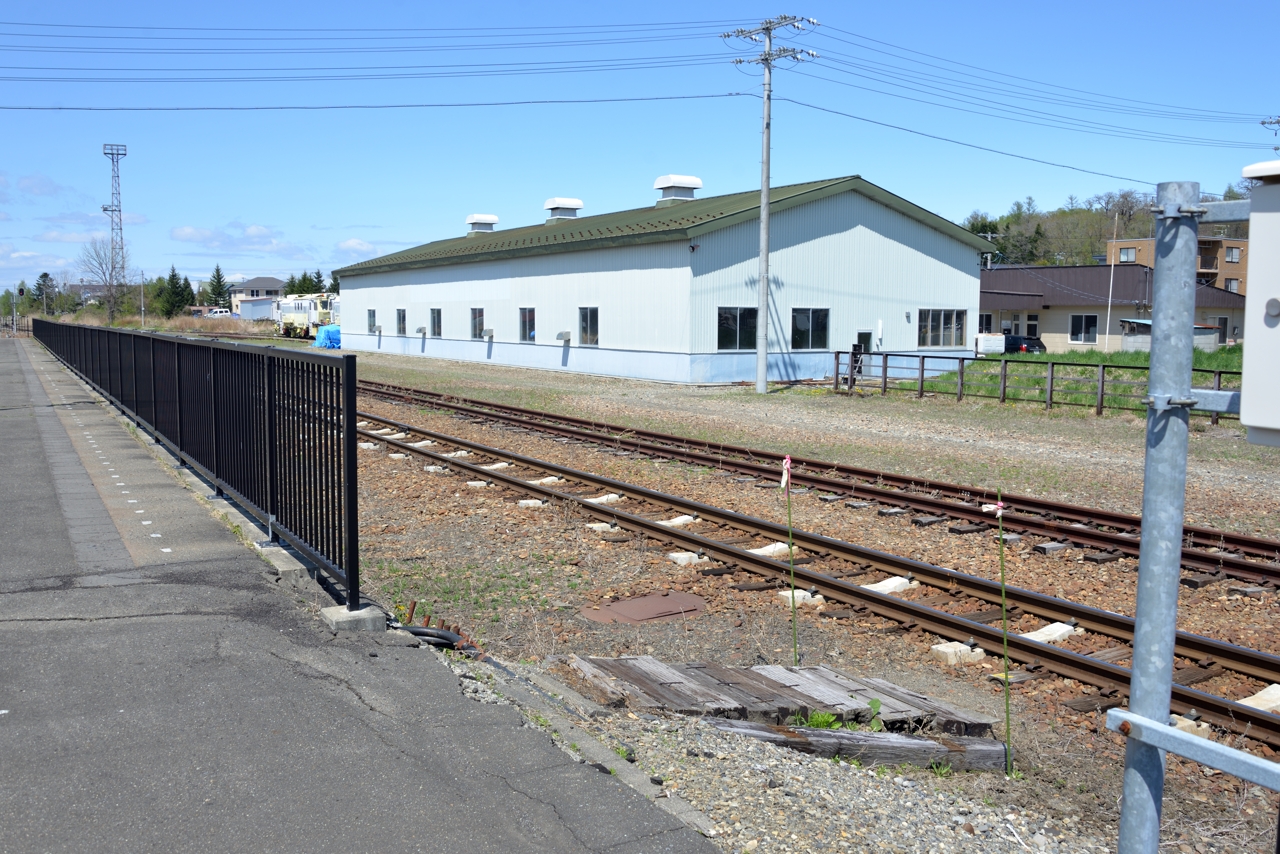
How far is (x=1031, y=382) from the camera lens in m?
31.9

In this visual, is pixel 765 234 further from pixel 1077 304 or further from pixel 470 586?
pixel 1077 304

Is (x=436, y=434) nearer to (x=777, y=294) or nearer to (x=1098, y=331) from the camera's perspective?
(x=777, y=294)

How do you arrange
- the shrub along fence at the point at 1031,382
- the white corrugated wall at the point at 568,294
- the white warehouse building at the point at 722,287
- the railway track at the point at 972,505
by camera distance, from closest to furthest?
the railway track at the point at 972,505, the shrub along fence at the point at 1031,382, the white warehouse building at the point at 722,287, the white corrugated wall at the point at 568,294

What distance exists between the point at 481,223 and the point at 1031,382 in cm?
3632

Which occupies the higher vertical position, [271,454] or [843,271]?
[843,271]

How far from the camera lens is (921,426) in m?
21.3

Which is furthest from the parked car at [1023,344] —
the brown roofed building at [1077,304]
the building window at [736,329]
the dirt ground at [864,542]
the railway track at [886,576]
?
the railway track at [886,576]

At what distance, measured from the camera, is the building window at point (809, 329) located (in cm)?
3500

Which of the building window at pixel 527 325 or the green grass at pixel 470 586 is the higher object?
the building window at pixel 527 325

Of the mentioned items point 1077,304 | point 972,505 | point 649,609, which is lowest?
point 649,609

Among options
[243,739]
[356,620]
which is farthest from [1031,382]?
[243,739]

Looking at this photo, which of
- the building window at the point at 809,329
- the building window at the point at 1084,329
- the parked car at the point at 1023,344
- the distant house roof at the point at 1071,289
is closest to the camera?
the building window at the point at 809,329

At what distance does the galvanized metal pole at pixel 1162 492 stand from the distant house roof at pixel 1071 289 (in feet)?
196

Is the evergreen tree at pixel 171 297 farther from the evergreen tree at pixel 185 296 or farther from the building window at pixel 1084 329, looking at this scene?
the building window at pixel 1084 329
